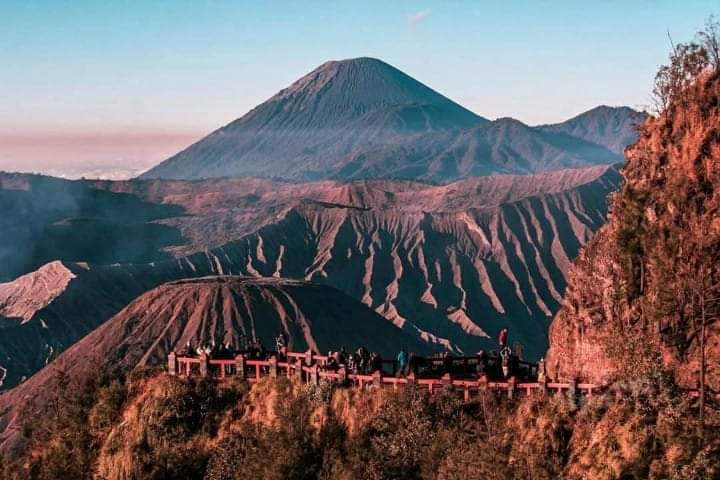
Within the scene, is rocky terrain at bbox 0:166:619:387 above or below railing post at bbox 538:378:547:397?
below

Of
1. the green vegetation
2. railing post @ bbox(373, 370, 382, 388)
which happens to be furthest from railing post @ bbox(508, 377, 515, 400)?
railing post @ bbox(373, 370, 382, 388)

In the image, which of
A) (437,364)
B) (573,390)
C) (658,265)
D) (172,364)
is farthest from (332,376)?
(658,265)

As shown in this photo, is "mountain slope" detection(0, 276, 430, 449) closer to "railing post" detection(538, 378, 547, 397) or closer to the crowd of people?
the crowd of people

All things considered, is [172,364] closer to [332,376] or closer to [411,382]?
[332,376]

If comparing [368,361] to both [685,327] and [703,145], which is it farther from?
[703,145]

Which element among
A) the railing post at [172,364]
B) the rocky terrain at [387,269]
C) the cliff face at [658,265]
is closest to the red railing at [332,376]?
the railing post at [172,364]

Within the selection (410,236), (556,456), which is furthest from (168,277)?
(556,456)
